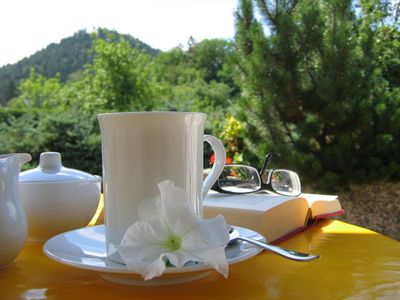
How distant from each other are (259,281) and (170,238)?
0.12 metres

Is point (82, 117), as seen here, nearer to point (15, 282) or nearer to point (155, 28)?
point (15, 282)

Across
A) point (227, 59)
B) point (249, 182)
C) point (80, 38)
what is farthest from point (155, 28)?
point (249, 182)

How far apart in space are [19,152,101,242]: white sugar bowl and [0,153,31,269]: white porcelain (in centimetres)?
9

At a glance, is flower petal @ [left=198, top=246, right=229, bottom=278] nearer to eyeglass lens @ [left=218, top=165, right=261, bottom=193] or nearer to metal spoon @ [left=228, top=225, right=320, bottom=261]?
metal spoon @ [left=228, top=225, right=320, bottom=261]

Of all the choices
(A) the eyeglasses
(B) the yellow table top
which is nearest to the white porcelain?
(B) the yellow table top

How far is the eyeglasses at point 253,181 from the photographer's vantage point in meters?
0.76

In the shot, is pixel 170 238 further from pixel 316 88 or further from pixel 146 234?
pixel 316 88

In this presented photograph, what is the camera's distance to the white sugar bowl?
1.90 feet

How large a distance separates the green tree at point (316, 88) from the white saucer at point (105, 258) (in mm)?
2041

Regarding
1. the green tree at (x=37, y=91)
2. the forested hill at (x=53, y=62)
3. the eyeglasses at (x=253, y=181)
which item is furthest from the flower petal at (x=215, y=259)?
the forested hill at (x=53, y=62)

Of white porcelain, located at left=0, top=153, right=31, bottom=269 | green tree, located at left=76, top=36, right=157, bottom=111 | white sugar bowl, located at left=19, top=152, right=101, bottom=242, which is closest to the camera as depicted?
white porcelain, located at left=0, top=153, right=31, bottom=269

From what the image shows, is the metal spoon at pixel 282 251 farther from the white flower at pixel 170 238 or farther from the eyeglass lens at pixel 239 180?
the eyeglass lens at pixel 239 180

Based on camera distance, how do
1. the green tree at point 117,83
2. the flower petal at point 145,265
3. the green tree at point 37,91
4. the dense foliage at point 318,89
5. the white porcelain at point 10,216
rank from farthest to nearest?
the green tree at point 37,91, the green tree at point 117,83, the dense foliage at point 318,89, the white porcelain at point 10,216, the flower petal at point 145,265

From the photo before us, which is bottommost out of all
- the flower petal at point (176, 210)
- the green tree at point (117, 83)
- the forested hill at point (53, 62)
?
the flower petal at point (176, 210)
